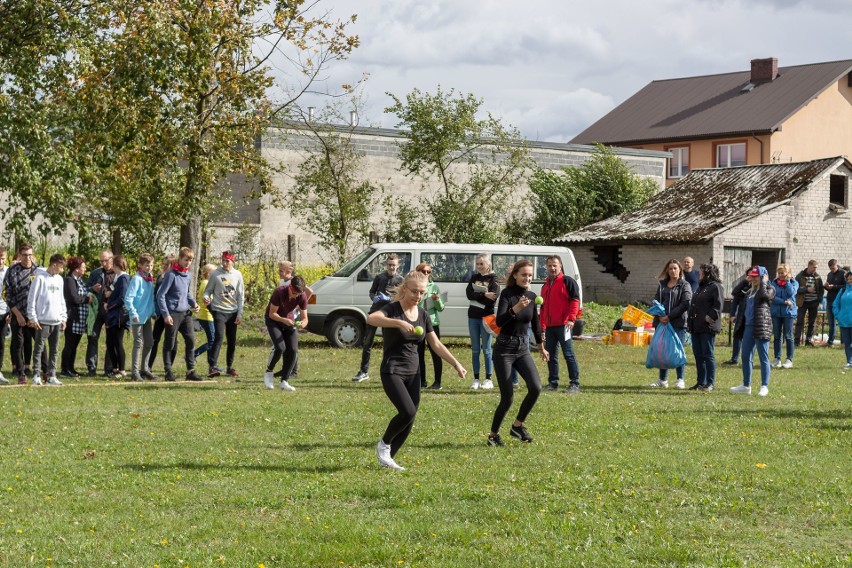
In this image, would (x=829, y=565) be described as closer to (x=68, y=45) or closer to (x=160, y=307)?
(x=160, y=307)

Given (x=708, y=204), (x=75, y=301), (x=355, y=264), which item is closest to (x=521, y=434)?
(x=75, y=301)

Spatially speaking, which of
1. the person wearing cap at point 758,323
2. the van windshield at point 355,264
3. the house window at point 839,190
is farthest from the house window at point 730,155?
the person wearing cap at point 758,323

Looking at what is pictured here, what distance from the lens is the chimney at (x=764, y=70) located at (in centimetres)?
6047

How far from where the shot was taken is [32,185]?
17.9 m

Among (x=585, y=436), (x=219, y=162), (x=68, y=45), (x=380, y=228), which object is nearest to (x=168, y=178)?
(x=219, y=162)

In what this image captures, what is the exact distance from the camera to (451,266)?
75.7ft

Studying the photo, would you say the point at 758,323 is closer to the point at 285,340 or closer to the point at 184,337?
the point at 285,340

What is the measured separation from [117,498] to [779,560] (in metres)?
4.45

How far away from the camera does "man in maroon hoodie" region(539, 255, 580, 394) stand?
614 inches

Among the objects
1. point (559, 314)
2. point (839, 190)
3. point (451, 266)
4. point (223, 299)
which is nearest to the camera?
point (559, 314)

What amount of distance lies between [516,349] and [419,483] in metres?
2.62

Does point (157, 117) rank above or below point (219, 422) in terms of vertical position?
above

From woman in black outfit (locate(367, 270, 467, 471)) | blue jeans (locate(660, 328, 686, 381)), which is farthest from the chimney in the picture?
woman in black outfit (locate(367, 270, 467, 471))

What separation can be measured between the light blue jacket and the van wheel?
6.24 metres
